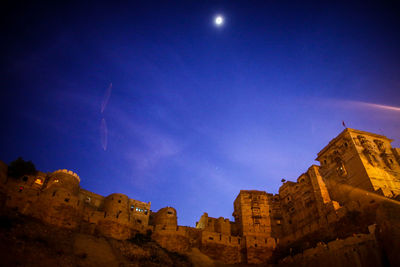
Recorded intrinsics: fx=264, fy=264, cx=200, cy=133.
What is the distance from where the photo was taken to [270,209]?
50.6m

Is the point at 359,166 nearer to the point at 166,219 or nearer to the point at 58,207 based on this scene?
the point at 166,219

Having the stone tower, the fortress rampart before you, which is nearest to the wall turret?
the fortress rampart

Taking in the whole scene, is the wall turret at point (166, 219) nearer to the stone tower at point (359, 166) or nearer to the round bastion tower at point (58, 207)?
the round bastion tower at point (58, 207)

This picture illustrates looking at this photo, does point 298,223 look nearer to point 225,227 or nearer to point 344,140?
point 225,227

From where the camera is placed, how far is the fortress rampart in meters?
31.0


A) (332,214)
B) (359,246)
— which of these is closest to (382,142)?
(332,214)

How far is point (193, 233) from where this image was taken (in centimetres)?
4016

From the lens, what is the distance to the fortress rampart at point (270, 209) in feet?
102

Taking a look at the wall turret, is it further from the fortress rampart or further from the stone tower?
the stone tower

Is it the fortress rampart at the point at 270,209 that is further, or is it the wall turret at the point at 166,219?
the wall turret at the point at 166,219

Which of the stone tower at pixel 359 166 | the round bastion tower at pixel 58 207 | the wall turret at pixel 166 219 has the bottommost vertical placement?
the round bastion tower at pixel 58 207

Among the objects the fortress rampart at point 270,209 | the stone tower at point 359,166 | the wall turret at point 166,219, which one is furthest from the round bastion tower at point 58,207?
the stone tower at point 359,166

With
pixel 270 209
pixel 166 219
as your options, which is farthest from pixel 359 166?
pixel 166 219

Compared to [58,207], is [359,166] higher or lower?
higher
